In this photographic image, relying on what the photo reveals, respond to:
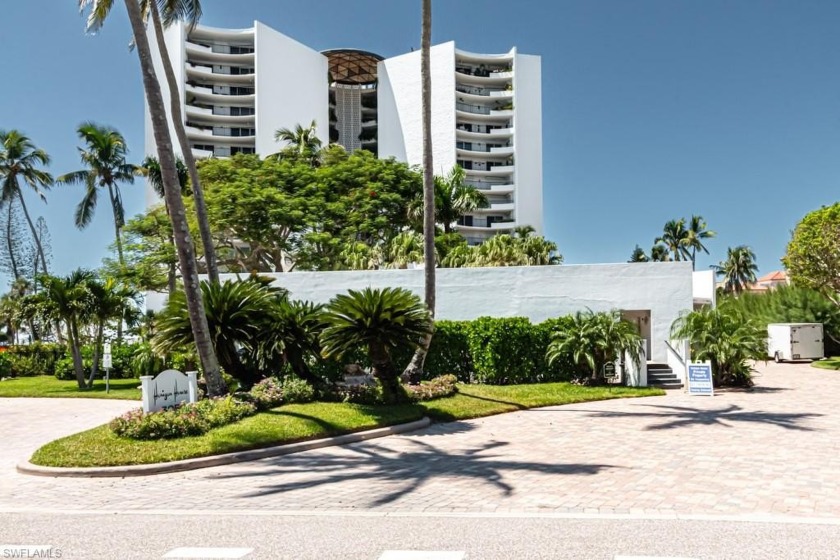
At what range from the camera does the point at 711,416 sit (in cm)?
1476

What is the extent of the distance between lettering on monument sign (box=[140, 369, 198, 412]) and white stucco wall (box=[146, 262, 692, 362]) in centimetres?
1055

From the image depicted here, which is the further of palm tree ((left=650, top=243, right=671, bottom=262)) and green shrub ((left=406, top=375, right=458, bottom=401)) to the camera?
palm tree ((left=650, top=243, right=671, bottom=262))

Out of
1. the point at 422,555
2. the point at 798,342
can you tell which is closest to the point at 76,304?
the point at 422,555

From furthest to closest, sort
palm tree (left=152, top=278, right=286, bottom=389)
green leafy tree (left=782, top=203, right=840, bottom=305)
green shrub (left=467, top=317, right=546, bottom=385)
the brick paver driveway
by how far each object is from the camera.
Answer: green leafy tree (left=782, top=203, right=840, bottom=305)
green shrub (left=467, top=317, right=546, bottom=385)
palm tree (left=152, top=278, right=286, bottom=389)
the brick paver driveway

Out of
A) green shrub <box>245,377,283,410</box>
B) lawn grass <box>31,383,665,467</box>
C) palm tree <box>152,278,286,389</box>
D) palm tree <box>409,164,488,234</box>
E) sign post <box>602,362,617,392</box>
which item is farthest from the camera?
palm tree <box>409,164,488,234</box>

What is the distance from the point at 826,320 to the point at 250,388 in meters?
35.5

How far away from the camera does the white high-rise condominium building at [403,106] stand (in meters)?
66.4

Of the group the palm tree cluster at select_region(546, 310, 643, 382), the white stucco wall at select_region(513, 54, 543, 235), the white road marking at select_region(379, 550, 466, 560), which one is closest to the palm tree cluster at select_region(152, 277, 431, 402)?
the palm tree cluster at select_region(546, 310, 643, 382)

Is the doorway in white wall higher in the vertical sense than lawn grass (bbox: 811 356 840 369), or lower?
higher

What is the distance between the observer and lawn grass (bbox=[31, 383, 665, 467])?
10.6 m

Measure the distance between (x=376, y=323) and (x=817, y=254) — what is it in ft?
82.5

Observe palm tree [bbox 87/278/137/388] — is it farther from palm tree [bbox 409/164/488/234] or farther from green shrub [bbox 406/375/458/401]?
palm tree [bbox 409/164/488/234]

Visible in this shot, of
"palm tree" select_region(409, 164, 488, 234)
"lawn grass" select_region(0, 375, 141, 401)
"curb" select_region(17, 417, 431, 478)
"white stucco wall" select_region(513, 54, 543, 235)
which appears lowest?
"lawn grass" select_region(0, 375, 141, 401)

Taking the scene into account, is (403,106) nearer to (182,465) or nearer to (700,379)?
(700,379)
